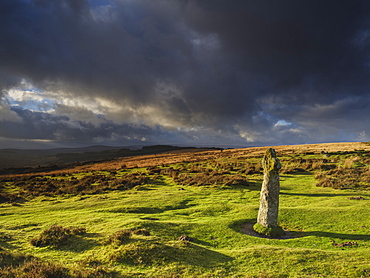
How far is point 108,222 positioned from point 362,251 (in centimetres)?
1435

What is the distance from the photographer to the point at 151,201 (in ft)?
68.4

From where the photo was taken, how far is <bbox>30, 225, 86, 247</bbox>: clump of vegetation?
10689mm

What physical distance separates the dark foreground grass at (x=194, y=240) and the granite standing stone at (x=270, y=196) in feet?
4.60

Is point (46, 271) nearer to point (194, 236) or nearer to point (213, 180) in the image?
point (194, 236)

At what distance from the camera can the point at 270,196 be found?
13.3m

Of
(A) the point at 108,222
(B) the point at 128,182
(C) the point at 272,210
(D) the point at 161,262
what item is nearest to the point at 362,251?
(C) the point at 272,210

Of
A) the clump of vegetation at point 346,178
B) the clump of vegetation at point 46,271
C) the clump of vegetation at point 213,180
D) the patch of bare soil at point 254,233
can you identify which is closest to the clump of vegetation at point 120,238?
the clump of vegetation at point 46,271

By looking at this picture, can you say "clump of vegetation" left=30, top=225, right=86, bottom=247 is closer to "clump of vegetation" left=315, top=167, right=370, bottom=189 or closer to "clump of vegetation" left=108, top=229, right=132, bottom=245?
"clump of vegetation" left=108, top=229, right=132, bottom=245

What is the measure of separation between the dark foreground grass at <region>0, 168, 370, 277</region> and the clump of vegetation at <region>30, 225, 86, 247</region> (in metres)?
0.33

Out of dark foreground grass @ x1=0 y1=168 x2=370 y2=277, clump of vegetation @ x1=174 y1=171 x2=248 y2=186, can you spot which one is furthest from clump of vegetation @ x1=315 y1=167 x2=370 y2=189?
clump of vegetation @ x1=174 y1=171 x2=248 y2=186

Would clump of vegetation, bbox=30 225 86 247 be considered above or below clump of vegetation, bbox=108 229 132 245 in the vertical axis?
below

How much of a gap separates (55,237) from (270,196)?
12778 mm

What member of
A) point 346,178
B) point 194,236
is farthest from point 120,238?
point 346,178

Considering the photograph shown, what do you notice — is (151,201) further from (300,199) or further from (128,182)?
(300,199)
